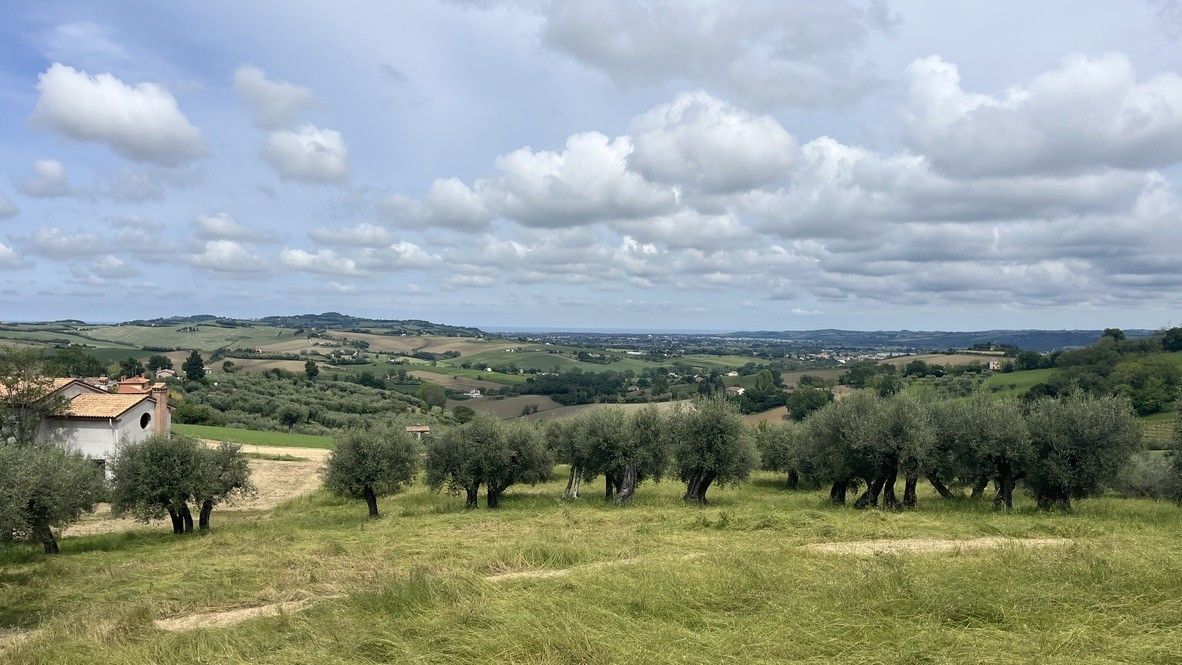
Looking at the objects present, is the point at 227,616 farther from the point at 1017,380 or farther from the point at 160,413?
the point at 1017,380

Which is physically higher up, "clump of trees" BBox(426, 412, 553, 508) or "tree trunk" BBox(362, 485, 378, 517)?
"clump of trees" BBox(426, 412, 553, 508)

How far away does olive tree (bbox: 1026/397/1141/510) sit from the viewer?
28.4m

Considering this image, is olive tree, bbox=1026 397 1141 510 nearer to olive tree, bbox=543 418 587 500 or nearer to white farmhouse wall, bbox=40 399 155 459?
olive tree, bbox=543 418 587 500

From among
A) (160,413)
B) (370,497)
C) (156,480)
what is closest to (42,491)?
(156,480)

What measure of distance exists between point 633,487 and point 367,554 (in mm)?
19274

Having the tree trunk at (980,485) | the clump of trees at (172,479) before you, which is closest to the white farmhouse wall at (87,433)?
the clump of trees at (172,479)

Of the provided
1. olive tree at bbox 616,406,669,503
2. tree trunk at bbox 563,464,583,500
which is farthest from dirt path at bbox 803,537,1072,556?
tree trunk at bbox 563,464,583,500

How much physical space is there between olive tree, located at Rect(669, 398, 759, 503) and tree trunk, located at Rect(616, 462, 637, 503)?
2608 millimetres

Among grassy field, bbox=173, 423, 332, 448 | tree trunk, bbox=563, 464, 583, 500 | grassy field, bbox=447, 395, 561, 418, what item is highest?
tree trunk, bbox=563, 464, 583, 500

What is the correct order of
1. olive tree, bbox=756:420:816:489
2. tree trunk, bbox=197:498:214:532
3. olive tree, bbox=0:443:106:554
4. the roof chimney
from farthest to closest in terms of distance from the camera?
the roof chimney
olive tree, bbox=756:420:816:489
tree trunk, bbox=197:498:214:532
olive tree, bbox=0:443:106:554

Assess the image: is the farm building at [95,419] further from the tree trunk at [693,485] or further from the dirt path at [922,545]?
the dirt path at [922,545]

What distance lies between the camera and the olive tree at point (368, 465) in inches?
1411

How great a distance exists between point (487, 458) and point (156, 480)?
15.7 m

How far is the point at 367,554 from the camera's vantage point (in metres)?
21.1
